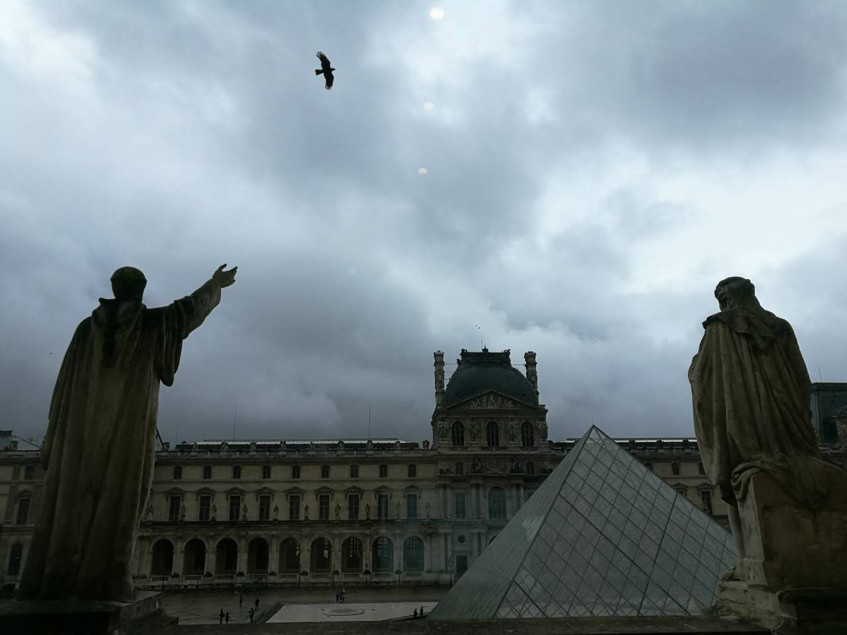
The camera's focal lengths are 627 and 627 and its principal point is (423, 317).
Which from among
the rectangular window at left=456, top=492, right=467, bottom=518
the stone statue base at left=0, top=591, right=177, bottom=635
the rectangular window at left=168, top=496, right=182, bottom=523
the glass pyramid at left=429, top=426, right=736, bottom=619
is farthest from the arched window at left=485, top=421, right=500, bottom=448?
the stone statue base at left=0, top=591, right=177, bottom=635

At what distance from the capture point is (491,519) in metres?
42.1

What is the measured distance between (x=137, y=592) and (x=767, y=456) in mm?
3379

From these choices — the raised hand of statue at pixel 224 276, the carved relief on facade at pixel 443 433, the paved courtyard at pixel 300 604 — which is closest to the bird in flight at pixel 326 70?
the raised hand of statue at pixel 224 276

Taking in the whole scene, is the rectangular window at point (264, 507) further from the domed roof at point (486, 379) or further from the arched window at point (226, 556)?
the domed roof at point (486, 379)

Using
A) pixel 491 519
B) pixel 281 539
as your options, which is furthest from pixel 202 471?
pixel 491 519

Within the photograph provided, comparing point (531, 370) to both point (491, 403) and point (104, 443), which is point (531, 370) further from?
point (104, 443)

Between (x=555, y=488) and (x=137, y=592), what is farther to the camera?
(x=555, y=488)

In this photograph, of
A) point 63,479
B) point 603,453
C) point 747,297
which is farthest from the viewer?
point 603,453

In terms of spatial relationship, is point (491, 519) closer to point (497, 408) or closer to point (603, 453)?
point (497, 408)

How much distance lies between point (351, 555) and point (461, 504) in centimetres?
863

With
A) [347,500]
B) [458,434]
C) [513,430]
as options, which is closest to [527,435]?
[513,430]

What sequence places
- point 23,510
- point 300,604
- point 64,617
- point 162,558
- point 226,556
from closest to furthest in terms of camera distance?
1. point 64,617
2. point 300,604
3. point 23,510
4. point 162,558
5. point 226,556

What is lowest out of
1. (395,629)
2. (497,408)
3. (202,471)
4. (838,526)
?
(395,629)

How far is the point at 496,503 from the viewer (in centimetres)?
4278
